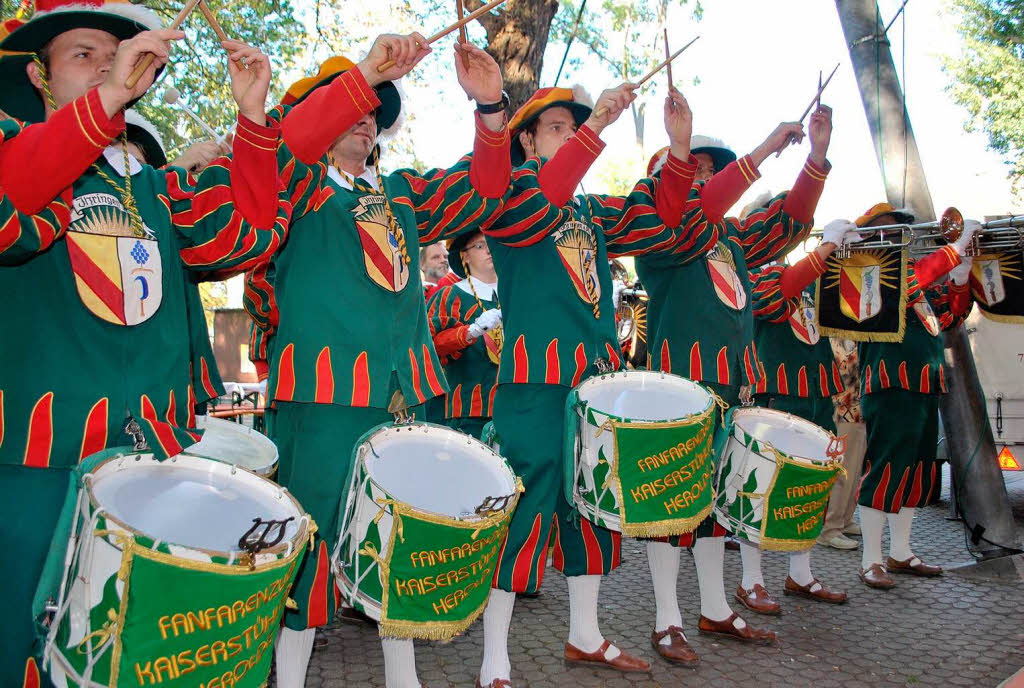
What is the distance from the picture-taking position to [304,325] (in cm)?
294

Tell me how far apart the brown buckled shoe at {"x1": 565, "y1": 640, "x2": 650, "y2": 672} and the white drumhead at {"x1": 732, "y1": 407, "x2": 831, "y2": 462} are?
3.42 ft

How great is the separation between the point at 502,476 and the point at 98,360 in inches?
46.6

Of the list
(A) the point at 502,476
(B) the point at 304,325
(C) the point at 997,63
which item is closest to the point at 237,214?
(B) the point at 304,325

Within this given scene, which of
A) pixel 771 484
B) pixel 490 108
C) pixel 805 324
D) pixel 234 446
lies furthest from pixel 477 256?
pixel 234 446

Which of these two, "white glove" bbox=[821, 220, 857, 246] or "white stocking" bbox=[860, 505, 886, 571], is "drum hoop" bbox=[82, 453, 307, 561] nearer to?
"white glove" bbox=[821, 220, 857, 246]

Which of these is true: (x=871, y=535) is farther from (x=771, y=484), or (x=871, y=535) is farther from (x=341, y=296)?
(x=341, y=296)

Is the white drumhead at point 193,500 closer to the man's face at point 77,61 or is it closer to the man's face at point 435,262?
the man's face at point 77,61

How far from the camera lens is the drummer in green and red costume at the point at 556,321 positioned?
11.4 ft

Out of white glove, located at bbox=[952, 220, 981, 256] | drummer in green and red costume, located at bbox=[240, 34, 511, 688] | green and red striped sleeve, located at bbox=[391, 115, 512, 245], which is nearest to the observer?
drummer in green and red costume, located at bbox=[240, 34, 511, 688]

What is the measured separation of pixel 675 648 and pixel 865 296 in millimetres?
2418

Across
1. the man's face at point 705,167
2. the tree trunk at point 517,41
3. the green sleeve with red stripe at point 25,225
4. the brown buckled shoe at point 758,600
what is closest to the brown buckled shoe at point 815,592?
the brown buckled shoe at point 758,600

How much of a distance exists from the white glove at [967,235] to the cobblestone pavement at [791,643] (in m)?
1.92

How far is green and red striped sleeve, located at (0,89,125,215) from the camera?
6.67 ft

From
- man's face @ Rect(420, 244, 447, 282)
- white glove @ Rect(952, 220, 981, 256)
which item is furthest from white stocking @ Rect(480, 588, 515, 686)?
man's face @ Rect(420, 244, 447, 282)
